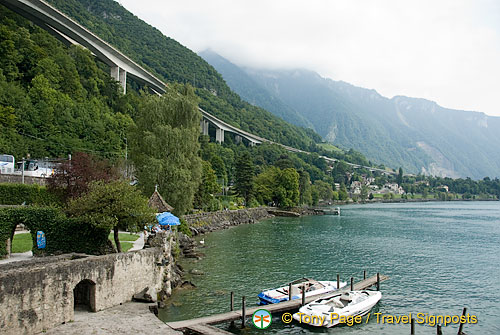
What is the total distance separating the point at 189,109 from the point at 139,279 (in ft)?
84.0

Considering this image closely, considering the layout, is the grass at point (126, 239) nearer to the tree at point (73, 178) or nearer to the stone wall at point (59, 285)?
the tree at point (73, 178)

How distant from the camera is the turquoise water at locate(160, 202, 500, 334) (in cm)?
2405

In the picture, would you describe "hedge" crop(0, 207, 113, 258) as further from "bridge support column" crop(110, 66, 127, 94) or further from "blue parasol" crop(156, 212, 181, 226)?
"bridge support column" crop(110, 66, 127, 94)

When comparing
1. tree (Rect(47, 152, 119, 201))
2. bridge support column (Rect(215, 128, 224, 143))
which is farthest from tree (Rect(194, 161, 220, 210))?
bridge support column (Rect(215, 128, 224, 143))

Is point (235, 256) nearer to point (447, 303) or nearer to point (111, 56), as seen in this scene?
point (447, 303)

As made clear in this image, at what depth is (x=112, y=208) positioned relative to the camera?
75.3 ft

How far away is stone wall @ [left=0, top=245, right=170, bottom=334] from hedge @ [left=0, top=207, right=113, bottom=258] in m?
2.93

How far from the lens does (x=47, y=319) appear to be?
636 inches

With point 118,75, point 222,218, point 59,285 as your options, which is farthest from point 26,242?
point 118,75

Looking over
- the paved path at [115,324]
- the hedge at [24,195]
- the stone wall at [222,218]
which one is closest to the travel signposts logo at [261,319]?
the paved path at [115,324]

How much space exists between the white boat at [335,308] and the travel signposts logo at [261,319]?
66.7 inches

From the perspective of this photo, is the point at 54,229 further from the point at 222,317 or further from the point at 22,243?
the point at 222,317

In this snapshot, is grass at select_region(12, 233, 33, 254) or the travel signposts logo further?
grass at select_region(12, 233, 33, 254)

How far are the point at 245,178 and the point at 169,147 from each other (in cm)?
5113
